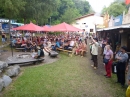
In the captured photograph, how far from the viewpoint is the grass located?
520 cm

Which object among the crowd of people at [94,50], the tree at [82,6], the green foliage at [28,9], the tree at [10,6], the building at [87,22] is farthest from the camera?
the tree at [82,6]

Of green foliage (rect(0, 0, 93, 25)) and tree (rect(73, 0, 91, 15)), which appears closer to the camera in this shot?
green foliage (rect(0, 0, 93, 25))

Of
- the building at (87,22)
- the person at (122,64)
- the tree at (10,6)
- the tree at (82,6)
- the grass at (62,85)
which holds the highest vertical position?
the tree at (82,6)

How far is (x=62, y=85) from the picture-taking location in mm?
5910

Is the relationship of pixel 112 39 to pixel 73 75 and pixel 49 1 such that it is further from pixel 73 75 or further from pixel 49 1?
pixel 49 1

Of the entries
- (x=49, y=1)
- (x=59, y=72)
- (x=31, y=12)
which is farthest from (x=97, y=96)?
(x=49, y=1)

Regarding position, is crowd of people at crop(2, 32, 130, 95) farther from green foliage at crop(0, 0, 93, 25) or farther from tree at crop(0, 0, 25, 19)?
green foliage at crop(0, 0, 93, 25)

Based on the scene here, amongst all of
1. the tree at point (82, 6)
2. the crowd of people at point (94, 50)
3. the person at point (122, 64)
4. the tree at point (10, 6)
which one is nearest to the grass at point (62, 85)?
the person at point (122, 64)

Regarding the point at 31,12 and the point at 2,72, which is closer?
the point at 2,72

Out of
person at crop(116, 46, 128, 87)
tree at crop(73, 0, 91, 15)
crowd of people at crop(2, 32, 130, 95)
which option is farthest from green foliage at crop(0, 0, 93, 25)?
tree at crop(73, 0, 91, 15)

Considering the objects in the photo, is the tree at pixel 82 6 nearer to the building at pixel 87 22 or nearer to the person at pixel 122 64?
the building at pixel 87 22

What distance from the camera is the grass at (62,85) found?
520cm

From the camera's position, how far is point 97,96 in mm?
5125

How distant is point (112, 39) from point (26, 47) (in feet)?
27.2
